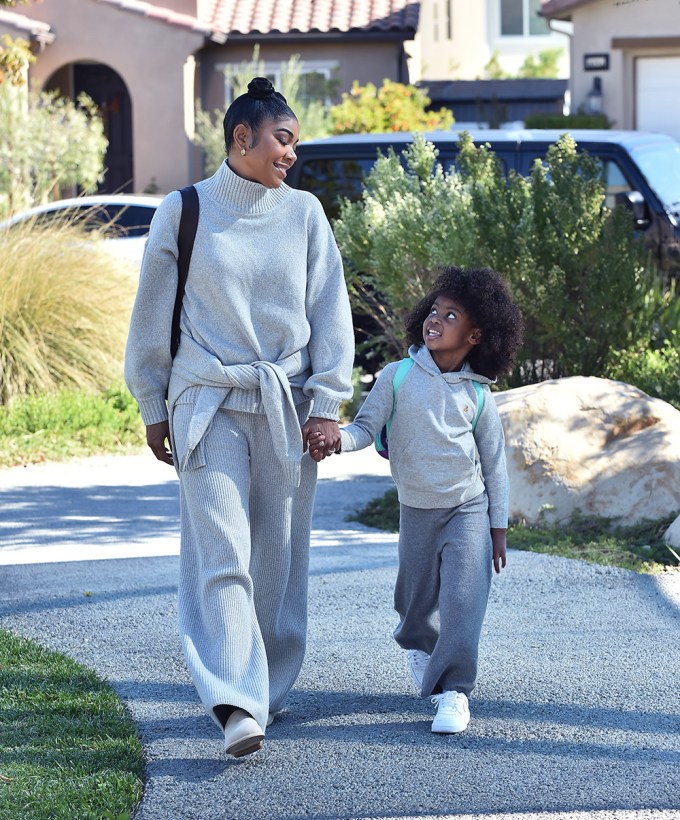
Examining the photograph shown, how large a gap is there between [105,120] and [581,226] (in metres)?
17.6

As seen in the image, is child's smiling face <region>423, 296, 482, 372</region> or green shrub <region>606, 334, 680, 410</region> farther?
green shrub <region>606, 334, 680, 410</region>

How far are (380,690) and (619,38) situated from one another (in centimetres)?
1663

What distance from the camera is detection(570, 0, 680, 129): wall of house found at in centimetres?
1878

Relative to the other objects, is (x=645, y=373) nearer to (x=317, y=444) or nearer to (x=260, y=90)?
(x=317, y=444)

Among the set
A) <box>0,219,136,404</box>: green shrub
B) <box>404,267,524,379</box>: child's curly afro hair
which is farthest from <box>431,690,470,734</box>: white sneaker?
<box>0,219,136,404</box>: green shrub

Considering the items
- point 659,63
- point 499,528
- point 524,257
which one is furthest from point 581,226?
point 659,63

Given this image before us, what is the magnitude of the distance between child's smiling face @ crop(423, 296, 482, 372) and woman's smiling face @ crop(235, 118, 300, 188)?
26.9 inches

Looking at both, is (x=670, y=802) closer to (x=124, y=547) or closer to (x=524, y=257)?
(x=124, y=547)

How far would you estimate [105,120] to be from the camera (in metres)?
24.1

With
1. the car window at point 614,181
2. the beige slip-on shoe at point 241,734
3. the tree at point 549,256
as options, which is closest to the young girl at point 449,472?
the beige slip-on shoe at point 241,734

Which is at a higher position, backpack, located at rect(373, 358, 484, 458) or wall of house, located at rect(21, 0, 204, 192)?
wall of house, located at rect(21, 0, 204, 192)

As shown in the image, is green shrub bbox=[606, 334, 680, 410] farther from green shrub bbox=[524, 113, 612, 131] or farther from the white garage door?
the white garage door

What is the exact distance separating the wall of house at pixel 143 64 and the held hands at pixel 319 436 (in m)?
19.3

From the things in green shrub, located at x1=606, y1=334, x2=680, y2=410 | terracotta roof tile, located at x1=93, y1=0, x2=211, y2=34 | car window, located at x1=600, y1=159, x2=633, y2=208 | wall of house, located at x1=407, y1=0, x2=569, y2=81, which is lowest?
green shrub, located at x1=606, y1=334, x2=680, y2=410
